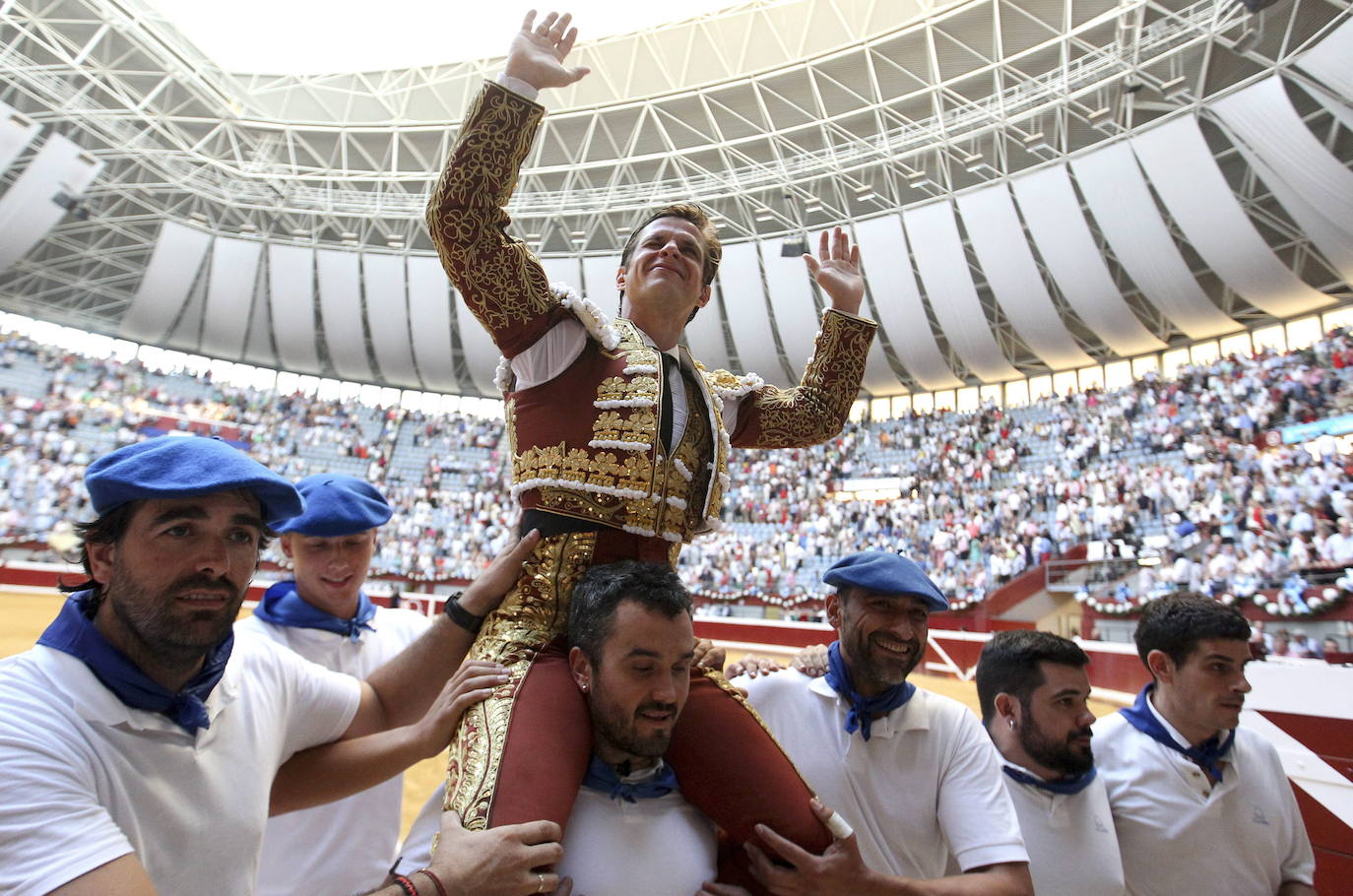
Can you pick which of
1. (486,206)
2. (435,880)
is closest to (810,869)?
(435,880)

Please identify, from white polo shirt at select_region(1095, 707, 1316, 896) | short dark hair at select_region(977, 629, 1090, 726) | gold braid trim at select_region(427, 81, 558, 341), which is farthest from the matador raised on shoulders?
white polo shirt at select_region(1095, 707, 1316, 896)

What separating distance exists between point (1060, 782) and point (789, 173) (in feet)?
52.6

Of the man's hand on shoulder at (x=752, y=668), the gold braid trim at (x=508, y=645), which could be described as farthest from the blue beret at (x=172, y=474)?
the man's hand on shoulder at (x=752, y=668)

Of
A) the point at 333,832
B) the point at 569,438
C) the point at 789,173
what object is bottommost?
the point at 333,832

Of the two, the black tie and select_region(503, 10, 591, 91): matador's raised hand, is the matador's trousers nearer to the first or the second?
the black tie

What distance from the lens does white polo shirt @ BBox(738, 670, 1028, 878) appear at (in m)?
1.81

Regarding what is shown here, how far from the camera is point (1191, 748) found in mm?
2326

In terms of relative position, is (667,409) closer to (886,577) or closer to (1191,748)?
(886,577)

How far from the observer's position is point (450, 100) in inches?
742

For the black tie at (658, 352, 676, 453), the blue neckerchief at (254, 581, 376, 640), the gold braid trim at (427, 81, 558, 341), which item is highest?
the gold braid trim at (427, 81, 558, 341)

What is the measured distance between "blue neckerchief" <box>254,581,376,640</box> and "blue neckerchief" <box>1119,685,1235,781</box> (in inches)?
95.3

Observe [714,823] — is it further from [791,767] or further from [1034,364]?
[1034,364]

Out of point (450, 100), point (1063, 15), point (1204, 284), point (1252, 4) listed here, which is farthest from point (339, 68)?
point (1204, 284)

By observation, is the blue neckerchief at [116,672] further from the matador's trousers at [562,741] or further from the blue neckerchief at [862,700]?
the blue neckerchief at [862,700]
